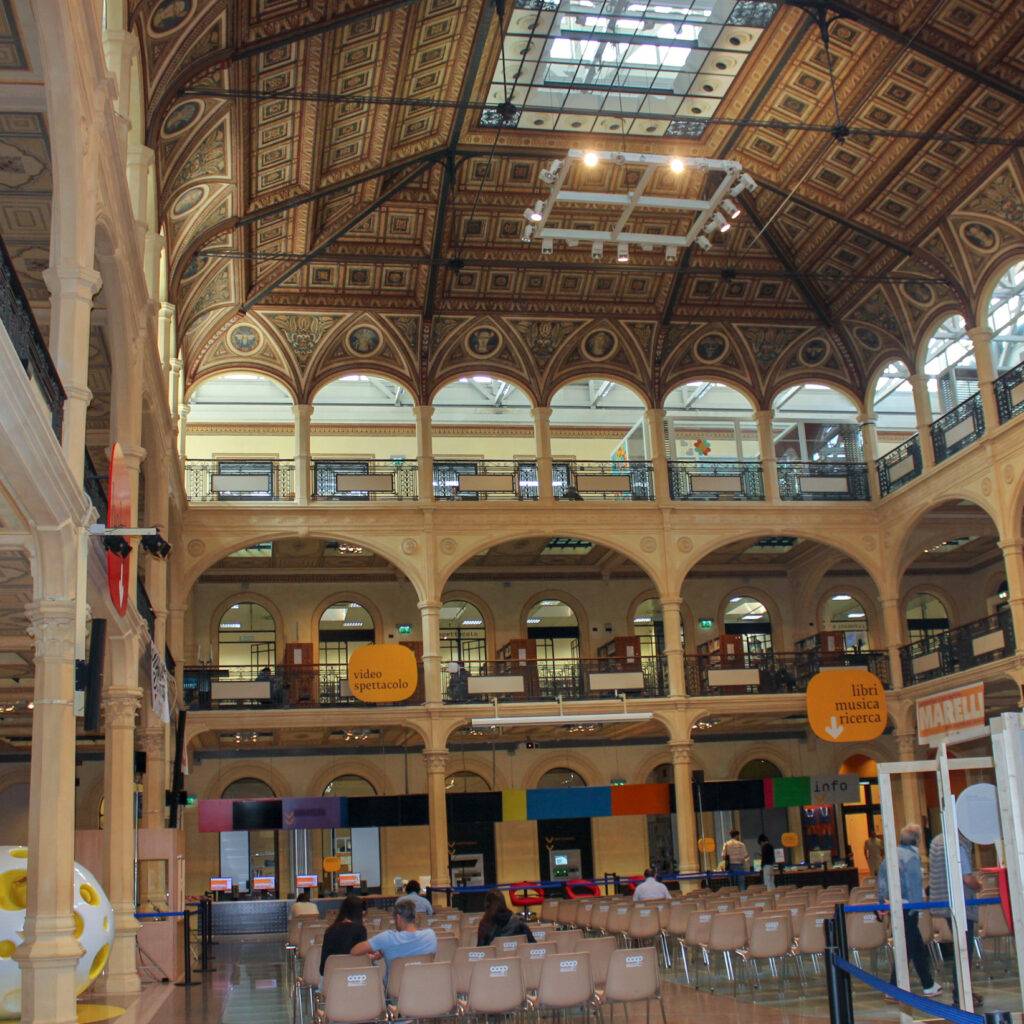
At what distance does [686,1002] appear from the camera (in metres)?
10.6

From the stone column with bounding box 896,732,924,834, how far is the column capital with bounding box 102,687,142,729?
14.5m

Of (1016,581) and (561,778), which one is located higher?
(1016,581)

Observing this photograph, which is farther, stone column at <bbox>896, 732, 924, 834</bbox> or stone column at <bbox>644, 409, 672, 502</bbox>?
stone column at <bbox>644, 409, 672, 502</bbox>

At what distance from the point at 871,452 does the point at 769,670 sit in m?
5.17

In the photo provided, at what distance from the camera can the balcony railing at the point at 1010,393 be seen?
19453 mm

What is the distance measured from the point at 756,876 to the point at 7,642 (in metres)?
15.9

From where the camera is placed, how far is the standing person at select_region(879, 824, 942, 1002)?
9633 millimetres

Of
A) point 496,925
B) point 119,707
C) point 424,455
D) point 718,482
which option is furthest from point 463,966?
point 718,482

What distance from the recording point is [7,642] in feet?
43.1

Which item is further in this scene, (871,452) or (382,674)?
(871,452)

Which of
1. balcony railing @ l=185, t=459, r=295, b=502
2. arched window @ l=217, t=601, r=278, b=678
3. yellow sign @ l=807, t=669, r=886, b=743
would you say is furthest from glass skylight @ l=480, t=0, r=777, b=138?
arched window @ l=217, t=601, r=278, b=678

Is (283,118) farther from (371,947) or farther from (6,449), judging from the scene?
(371,947)

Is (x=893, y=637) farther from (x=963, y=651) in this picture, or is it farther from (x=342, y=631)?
(x=342, y=631)

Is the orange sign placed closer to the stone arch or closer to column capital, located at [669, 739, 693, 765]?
column capital, located at [669, 739, 693, 765]
